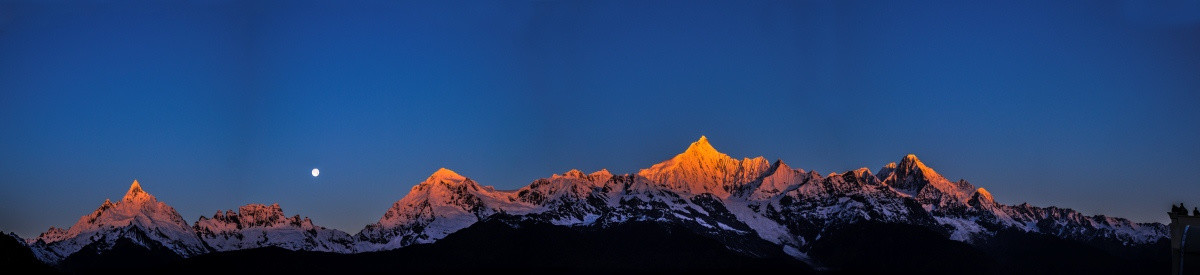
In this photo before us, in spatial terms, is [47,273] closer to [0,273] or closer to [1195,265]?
[0,273]

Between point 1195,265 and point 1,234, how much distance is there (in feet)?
125

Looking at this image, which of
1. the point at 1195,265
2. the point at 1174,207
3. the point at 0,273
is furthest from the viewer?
the point at 0,273

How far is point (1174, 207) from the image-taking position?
4106cm

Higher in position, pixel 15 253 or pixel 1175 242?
pixel 1175 242

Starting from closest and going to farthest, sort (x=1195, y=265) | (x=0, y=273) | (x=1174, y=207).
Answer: (x=1195, y=265) → (x=1174, y=207) → (x=0, y=273)

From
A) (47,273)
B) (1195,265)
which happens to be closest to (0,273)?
(47,273)

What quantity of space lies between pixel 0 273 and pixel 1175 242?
36.7m

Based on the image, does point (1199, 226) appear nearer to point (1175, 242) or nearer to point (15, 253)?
point (1175, 242)

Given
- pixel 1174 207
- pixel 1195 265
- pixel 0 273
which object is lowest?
pixel 0 273

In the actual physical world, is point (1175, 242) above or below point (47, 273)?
above

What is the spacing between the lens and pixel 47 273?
49.2 meters

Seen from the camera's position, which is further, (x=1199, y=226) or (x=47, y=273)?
(x=47, y=273)

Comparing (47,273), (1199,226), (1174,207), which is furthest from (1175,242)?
(47,273)

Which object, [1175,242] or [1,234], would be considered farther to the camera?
[1,234]
